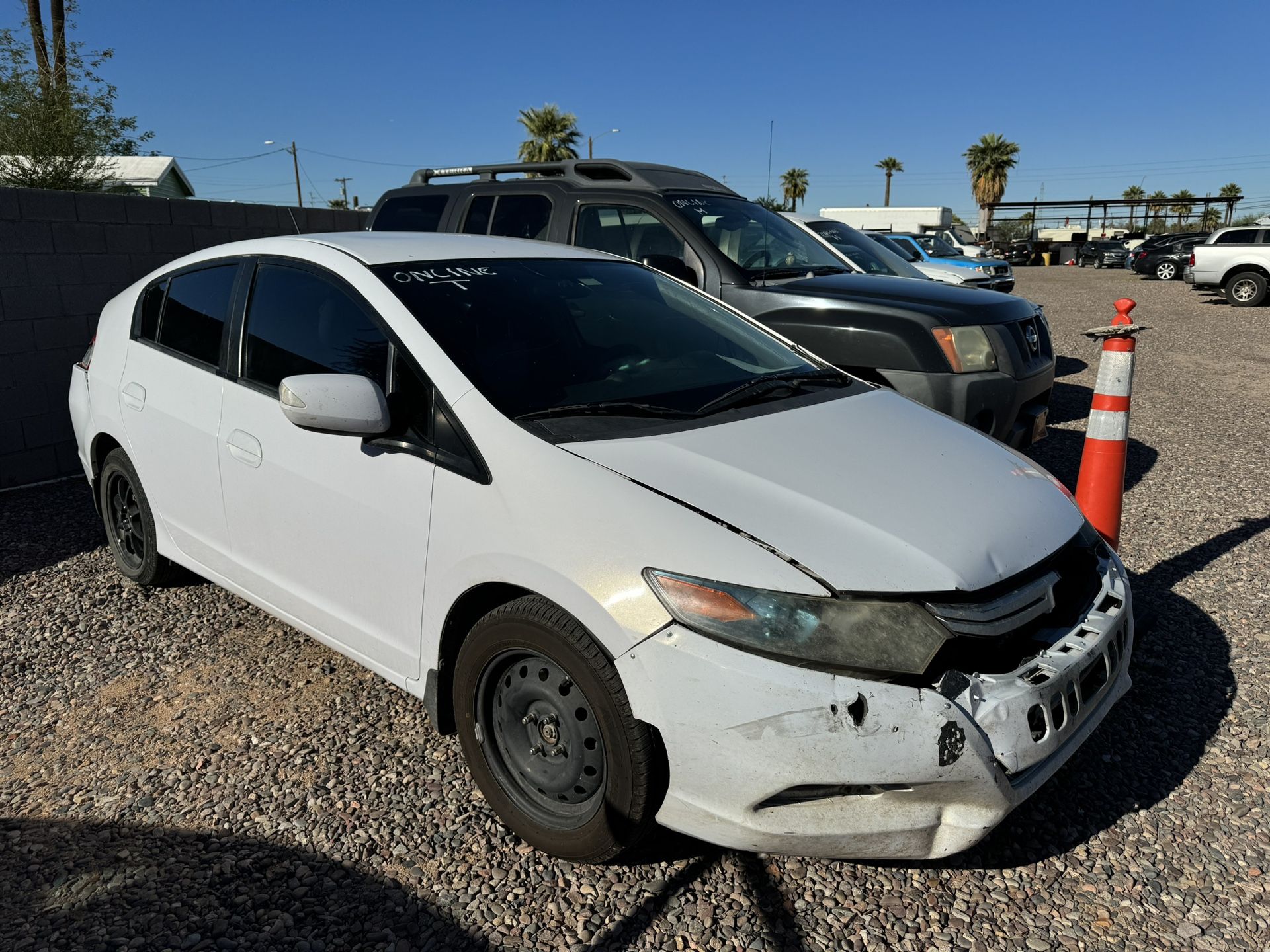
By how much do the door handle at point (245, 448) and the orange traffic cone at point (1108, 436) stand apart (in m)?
3.16

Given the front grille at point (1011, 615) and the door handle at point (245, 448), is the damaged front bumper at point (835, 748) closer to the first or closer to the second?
the front grille at point (1011, 615)

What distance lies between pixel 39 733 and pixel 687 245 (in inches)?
167

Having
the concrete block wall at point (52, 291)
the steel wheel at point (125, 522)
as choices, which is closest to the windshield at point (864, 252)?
the concrete block wall at point (52, 291)

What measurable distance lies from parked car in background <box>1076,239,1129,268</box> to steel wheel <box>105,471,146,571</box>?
45.6 metres

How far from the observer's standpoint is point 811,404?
10.2 ft

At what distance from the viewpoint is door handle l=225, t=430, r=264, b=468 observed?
3.24 meters

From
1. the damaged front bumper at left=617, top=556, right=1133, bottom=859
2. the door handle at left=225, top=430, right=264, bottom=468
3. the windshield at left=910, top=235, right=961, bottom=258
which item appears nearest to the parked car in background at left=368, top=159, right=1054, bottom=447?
the door handle at left=225, top=430, right=264, bottom=468

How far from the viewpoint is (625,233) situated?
6098 mm

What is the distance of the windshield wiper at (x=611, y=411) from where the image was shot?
2.72m

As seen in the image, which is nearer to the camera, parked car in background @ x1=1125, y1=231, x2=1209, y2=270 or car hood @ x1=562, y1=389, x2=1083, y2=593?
car hood @ x1=562, y1=389, x2=1083, y2=593

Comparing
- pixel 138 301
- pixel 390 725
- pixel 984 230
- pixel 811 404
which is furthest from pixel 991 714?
pixel 984 230

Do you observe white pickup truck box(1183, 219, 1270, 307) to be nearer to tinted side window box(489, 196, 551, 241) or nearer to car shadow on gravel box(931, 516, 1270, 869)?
tinted side window box(489, 196, 551, 241)

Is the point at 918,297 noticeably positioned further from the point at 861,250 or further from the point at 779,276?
the point at 861,250

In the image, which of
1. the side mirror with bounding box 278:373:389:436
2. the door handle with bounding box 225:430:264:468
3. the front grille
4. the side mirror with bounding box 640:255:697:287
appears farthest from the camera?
the side mirror with bounding box 640:255:697:287
